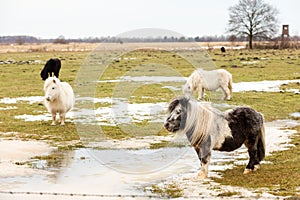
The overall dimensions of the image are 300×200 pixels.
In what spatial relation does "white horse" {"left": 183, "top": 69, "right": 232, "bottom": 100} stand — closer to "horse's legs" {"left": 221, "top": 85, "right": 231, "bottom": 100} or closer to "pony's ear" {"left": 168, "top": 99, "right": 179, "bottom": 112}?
"horse's legs" {"left": 221, "top": 85, "right": 231, "bottom": 100}

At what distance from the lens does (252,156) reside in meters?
6.81

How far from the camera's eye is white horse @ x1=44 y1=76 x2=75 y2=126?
426 inches

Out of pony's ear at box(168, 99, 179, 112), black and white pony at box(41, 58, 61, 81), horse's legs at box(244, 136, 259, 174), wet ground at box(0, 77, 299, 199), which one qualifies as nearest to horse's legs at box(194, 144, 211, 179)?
wet ground at box(0, 77, 299, 199)

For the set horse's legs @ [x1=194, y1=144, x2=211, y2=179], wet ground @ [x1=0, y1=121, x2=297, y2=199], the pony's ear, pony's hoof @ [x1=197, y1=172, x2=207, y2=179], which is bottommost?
wet ground @ [x1=0, y1=121, x2=297, y2=199]

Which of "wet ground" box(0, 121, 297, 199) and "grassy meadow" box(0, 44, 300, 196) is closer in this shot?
"wet ground" box(0, 121, 297, 199)

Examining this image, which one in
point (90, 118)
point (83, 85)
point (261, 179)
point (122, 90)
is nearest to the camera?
point (261, 179)

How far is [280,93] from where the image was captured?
55.6 feet

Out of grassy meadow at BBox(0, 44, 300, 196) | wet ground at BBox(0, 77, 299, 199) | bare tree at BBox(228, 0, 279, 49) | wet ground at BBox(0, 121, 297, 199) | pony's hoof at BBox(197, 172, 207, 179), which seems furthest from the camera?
bare tree at BBox(228, 0, 279, 49)

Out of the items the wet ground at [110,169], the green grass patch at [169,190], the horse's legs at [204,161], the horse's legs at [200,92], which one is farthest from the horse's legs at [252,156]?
the horse's legs at [200,92]

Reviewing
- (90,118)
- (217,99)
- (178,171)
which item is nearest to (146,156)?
(178,171)

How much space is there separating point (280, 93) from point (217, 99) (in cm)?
297

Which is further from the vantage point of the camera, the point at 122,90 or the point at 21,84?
the point at 21,84

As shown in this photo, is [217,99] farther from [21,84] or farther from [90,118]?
[21,84]

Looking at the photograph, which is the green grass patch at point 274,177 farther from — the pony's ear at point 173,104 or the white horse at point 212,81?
the white horse at point 212,81
